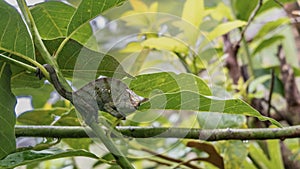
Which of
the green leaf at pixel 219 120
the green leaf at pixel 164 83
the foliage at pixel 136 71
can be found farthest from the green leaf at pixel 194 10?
the green leaf at pixel 164 83

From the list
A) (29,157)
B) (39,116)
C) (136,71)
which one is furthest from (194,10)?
(29,157)

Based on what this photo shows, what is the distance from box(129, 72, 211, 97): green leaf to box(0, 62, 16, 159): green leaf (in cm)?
11

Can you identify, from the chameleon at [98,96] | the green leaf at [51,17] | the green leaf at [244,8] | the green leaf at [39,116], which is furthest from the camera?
the green leaf at [244,8]

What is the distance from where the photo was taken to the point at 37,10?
458 millimetres

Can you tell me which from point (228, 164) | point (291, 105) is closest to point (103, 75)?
point (228, 164)

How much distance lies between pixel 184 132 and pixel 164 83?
5 cm

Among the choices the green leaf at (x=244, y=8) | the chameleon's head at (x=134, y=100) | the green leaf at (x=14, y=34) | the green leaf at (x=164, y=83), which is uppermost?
the green leaf at (x=244, y=8)

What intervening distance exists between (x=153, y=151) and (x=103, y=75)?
32 cm

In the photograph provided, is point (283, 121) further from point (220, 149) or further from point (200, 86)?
point (200, 86)

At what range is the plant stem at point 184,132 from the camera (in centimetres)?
38

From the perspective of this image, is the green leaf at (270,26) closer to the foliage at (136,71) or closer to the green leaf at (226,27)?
the foliage at (136,71)

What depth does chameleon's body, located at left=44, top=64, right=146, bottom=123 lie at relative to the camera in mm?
332

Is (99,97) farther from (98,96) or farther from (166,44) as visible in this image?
(166,44)

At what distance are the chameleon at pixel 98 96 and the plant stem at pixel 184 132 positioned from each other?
0.05 meters
